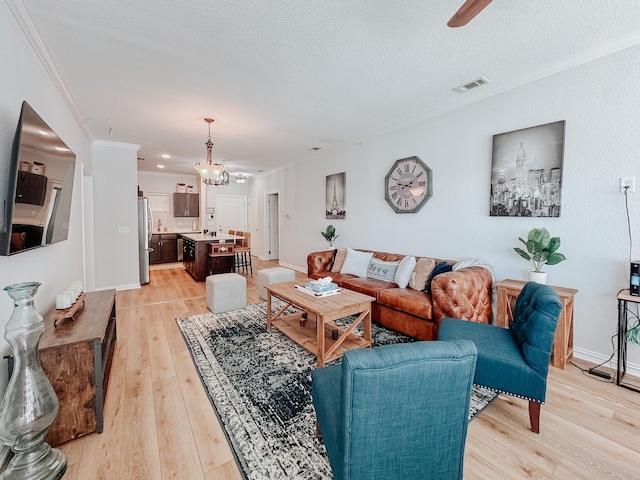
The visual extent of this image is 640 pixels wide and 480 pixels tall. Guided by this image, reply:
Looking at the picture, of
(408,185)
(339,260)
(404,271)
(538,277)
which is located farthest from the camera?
(339,260)

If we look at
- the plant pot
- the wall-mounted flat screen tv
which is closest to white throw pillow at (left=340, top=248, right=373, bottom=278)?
the plant pot

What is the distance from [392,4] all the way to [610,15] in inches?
63.6

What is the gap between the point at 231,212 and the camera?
9.37m

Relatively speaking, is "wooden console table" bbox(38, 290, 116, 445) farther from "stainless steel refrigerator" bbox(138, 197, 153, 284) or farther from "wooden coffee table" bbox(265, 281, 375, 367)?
"stainless steel refrigerator" bbox(138, 197, 153, 284)

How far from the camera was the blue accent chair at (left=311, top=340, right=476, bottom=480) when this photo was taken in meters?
0.94

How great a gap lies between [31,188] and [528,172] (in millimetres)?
4156

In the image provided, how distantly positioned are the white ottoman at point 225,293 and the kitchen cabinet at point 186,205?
563cm

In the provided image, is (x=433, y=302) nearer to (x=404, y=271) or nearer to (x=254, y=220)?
(x=404, y=271)

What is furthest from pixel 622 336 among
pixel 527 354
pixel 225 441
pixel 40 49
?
pixel 40 49

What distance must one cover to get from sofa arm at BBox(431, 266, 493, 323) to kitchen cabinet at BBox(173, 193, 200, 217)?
8179mm

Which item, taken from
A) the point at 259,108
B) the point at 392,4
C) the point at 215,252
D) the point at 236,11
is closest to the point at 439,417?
the point at 392,4

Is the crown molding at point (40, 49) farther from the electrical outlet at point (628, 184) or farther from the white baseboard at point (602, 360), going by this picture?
the white baseboard at point (602, 360)

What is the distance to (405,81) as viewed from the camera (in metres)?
2.96

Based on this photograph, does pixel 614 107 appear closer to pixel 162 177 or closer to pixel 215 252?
pixel 215 252
